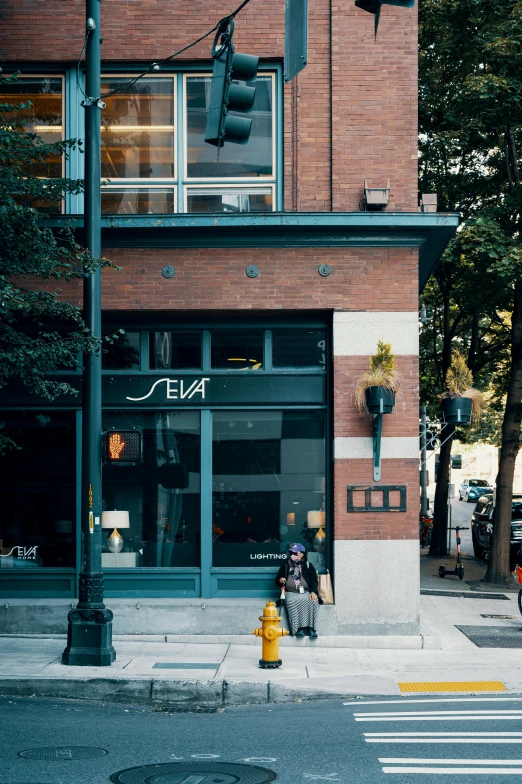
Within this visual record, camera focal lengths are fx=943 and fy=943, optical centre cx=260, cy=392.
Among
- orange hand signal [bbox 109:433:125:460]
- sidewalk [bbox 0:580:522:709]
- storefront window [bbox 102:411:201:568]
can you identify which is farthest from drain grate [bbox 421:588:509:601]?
orange hand signal [bbox 109:433:125:460]

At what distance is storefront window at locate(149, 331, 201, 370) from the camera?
14.0 meters

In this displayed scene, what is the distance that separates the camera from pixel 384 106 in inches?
534

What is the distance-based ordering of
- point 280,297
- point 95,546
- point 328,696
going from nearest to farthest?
point 328,696
point 95,546
point 280,297

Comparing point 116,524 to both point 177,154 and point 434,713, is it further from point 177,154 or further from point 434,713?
point 434,713

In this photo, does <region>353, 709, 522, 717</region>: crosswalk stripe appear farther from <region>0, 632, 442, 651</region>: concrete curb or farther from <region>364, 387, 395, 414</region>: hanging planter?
<region>364, 387, 395, 414</region>: hanging planter

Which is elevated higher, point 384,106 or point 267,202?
point 384,106

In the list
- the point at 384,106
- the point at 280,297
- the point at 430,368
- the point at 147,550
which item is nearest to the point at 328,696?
the point at 147,550

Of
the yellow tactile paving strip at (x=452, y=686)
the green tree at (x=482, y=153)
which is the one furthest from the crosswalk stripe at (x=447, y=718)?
the green tree at (x=482, y=153)

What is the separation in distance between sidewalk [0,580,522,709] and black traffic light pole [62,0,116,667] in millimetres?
329

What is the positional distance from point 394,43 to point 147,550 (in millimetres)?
8195

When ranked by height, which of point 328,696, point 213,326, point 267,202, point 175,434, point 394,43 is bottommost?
point 328,696

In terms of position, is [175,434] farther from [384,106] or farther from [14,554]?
[384,106]

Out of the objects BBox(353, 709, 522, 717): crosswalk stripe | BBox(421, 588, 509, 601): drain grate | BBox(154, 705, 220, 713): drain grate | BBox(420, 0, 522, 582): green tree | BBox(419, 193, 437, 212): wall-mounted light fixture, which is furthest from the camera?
BBox(420, 0, 522, 582): green tree

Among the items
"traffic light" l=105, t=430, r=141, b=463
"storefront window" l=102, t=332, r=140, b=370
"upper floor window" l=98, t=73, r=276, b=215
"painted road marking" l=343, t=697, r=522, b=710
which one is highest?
"upper floor window" l=98, t=73, r=276, b=215
